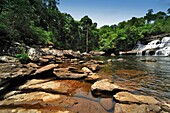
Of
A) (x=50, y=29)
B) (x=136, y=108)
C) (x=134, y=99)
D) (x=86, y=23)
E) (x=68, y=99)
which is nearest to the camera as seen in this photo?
(x=136, y=108)

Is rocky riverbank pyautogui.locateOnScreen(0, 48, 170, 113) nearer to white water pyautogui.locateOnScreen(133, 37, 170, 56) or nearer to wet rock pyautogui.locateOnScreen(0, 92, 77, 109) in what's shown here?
wet rock pyautogui.locateOnScreen(0, 92, 77, 109)

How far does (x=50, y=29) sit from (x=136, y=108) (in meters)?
28.5

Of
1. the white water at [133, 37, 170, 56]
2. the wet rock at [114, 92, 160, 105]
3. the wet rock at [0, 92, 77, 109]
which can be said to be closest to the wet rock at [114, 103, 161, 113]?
the wet rock at [114, 92, 160, 105]

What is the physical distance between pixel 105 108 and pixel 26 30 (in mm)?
13688

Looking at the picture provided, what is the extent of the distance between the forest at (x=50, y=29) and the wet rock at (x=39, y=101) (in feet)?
23.0

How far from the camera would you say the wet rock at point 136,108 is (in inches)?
118

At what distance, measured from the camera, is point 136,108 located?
10.2ft

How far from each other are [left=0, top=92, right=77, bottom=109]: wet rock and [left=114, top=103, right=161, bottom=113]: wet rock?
1369 mm

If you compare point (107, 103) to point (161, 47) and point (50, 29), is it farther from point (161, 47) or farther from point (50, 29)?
point (161, 47)

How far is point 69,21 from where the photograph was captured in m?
33.7

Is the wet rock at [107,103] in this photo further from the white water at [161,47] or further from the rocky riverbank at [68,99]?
the white water at [161,47]

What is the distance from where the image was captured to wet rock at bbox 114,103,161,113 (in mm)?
2996

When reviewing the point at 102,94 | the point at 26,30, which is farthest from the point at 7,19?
the point at 102,94

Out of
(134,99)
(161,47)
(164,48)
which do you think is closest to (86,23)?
(161,47)
